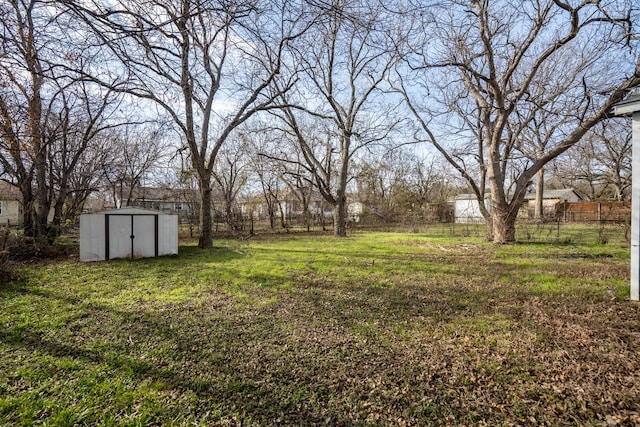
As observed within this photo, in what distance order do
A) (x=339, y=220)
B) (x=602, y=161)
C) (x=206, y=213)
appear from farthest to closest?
(x=602, y=161) < (x=339, y=220) < (x=206, y=213)

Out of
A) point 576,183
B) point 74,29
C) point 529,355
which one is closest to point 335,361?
point 529,355

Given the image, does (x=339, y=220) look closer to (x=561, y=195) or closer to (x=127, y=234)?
(x=127, y=234)

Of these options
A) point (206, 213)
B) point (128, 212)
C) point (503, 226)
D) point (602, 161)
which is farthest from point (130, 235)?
point (602, 161)

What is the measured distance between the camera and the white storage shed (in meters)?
8.45

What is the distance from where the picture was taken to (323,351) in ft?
9.90

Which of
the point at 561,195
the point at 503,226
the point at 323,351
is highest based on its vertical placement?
the point at 561,195

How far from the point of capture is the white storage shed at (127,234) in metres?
8.45

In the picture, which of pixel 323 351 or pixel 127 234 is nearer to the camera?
pixel 323 351

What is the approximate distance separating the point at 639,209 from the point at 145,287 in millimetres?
8344

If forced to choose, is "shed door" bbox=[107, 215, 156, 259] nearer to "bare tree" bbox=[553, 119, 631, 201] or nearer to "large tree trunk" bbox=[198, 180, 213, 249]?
"large tree trunk" bbox=[198, 180, 213, 249]

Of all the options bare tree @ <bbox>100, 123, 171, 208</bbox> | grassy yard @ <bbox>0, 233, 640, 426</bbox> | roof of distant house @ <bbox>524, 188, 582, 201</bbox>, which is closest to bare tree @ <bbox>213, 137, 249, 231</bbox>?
bare tree @ <bbox>100, 123, 171, 208</bbox>

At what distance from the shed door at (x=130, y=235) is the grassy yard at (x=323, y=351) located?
3.02 meters

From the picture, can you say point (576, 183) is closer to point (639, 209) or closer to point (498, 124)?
point (498, 124)

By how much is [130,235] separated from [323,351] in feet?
28.4
